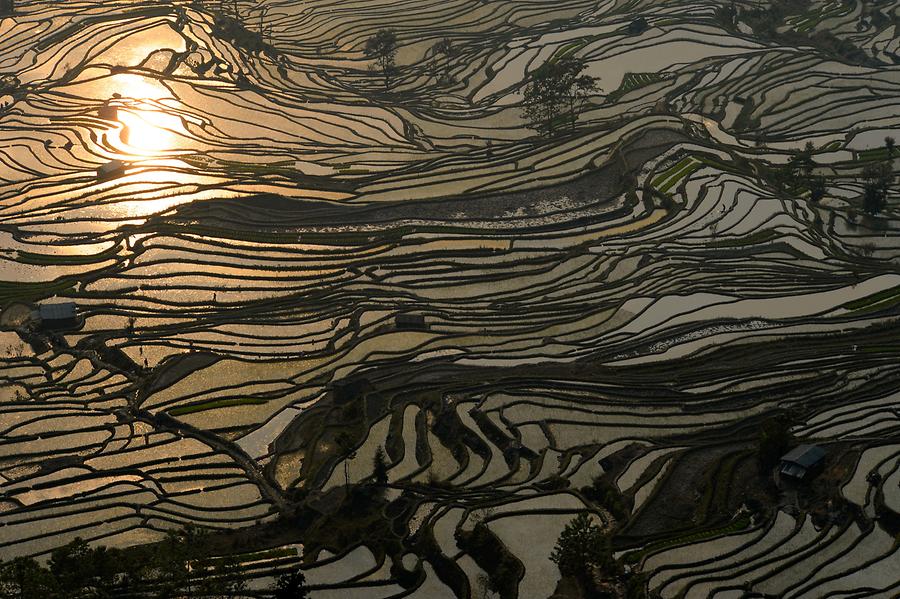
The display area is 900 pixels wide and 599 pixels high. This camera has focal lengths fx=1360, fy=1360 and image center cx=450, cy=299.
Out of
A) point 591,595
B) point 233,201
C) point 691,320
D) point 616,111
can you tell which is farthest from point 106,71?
point 591,595

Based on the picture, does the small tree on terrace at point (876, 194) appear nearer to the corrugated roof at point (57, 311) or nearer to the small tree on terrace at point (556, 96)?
the small tree on terrace at point (556, 96)

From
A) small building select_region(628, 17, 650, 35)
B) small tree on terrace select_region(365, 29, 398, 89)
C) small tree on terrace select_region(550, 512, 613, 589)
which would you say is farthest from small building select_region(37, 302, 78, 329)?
small building select_region(628, 17, 650, 35)

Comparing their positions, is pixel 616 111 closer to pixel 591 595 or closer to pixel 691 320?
pixel 691 320

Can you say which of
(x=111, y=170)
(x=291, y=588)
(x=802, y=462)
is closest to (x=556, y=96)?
(x=111, y=170)

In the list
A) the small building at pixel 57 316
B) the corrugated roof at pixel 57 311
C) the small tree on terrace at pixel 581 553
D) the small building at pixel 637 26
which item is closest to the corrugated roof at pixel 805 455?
the small tree on terrace at pixel 581 553

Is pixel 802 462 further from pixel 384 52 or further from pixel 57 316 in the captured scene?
pixel 384 52

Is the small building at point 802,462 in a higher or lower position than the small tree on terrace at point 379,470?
lower
